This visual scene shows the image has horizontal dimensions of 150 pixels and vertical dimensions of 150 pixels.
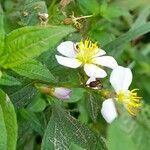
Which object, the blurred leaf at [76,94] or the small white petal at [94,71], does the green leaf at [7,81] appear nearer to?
the small white petal at [94,71]

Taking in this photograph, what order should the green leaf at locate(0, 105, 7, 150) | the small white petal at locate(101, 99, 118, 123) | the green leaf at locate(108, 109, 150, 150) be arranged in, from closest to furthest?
the green leaf at locate(108, 109, 150, 150) < the green leaf at locate(0, 105, 7, 150) < the small white petal at locate(101, 99, 118, 123)

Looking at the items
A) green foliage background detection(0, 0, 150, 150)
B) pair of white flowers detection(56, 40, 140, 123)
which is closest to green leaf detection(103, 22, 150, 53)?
green foliage background detection(0, 0, 150, 150)

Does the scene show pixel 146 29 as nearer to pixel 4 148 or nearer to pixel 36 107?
pixel 36 107

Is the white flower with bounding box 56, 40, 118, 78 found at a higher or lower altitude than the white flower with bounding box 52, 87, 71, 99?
higher

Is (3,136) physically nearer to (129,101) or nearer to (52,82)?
(52,82)

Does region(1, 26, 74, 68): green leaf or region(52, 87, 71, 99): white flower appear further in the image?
region(52, 87, 71, 99): white flower

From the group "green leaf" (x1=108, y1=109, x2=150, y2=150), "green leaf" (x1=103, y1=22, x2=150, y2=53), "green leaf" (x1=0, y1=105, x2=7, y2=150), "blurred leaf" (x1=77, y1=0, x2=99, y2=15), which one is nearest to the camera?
"green leaf" (x1=108, y1=109, x2=150, y2=150)

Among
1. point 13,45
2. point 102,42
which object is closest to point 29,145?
point 102,42

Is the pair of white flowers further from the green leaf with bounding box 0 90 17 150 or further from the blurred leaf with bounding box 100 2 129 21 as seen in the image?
the blurred leaf with bounding box 100 2 129 21
